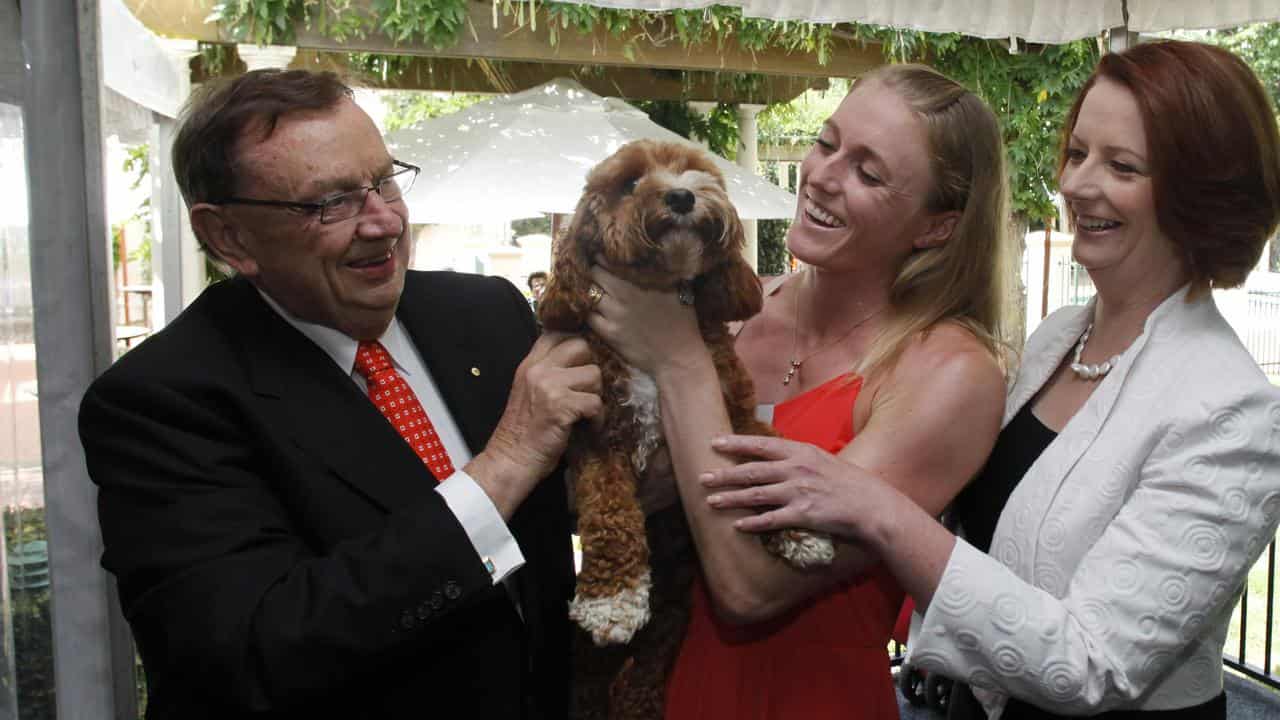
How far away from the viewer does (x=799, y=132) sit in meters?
13.8

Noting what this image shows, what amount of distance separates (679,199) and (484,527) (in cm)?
66

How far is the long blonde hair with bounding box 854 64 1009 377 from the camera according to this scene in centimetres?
203

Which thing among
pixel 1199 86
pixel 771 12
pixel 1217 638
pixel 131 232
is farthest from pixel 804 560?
pixel 131 232

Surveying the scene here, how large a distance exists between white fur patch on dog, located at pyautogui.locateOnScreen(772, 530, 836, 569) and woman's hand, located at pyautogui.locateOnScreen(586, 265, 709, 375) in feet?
1.24

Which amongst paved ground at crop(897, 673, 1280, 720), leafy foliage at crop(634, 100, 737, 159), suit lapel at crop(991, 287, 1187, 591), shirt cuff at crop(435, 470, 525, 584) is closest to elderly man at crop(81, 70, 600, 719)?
shirt cuff at crop(435, 470, 525, 584)

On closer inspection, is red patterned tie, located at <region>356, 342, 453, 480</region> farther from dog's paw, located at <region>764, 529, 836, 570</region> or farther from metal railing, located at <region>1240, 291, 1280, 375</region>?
metal railing, located at <region>1240, 291, 1280, 375</region>

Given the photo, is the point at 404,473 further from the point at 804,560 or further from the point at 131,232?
the point at 131,232

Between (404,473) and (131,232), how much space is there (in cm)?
1375

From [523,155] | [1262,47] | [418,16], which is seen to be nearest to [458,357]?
[523,155]

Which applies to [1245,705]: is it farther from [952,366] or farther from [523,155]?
[523,155]

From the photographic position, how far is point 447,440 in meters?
1.91

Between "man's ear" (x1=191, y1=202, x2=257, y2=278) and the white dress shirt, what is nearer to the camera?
the white dress shirt

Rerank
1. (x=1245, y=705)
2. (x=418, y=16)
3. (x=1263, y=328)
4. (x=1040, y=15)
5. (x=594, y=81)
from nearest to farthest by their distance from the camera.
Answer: (x=1040, y=15) → (x=1245, y=705) → (x=418, y=16) → (x=594, y=81) → (x=1263, y=328)

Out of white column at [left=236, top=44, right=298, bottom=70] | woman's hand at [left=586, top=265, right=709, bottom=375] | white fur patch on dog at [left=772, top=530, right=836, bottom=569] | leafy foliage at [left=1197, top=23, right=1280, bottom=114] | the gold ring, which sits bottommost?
white fur patch on dog at [left=772, top=530, right=836, bottom=569]
